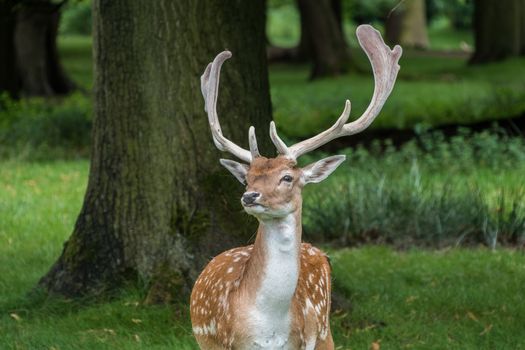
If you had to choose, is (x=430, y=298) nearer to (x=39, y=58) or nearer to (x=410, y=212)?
(x=410, y=212)

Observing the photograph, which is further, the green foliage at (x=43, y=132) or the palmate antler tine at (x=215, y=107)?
the green foliage at (x=43, y=132)

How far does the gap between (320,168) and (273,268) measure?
53 centimetres

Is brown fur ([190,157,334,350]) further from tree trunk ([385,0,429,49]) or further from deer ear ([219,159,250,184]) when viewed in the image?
tree trunk ([385,0,429,49])

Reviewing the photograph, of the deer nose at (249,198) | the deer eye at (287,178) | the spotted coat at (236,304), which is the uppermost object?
the deer eye at (287,178)

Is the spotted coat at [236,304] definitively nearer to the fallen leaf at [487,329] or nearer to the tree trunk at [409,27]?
the fallen leaf at [487,329]

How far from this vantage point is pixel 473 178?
37.3ft

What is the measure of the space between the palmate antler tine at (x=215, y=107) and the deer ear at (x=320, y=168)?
295 millimetres

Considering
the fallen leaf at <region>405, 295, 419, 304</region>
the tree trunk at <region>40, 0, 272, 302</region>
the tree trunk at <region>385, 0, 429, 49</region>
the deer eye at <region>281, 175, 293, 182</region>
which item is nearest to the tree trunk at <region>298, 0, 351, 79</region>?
the tree trunk at <region>385, 0, 429, 49</region>

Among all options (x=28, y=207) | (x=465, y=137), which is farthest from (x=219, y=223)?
(x=465, y=137)

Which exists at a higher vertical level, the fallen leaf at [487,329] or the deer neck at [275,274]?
the deer neck at [275,274]

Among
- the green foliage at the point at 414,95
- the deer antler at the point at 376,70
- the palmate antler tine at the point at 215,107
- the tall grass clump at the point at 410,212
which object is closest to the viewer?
the palmate antler tine at the point at 215,107

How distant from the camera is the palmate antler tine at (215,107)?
17.2 ft

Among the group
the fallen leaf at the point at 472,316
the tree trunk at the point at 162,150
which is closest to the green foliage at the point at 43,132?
the tree trunk at the point at 162,150

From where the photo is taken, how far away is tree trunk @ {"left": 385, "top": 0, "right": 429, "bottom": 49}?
132 ft
